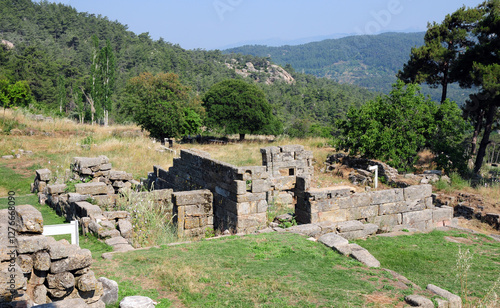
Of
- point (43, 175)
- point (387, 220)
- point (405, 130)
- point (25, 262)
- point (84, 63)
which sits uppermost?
point (84, 63)

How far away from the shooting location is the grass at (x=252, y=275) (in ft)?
18.9

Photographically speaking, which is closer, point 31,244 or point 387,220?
point 31,244

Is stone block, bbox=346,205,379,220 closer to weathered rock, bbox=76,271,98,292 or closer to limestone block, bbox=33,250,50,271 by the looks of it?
weathered rock, bbox=76,271,98,292

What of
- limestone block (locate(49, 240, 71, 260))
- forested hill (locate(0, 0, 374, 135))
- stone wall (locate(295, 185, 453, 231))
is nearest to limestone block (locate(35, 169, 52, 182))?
stone wall (locate(295, 185, 453, 231))

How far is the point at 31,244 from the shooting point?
15.2ft

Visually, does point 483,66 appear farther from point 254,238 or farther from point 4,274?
point 4,274

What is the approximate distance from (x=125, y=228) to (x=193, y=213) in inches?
81.4

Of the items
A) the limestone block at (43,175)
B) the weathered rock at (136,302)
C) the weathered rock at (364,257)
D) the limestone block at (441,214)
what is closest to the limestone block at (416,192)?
the limestone block at (441,214)

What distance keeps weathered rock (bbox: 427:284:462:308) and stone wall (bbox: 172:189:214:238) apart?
20.5ft

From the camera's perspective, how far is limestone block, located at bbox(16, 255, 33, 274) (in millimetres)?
4508

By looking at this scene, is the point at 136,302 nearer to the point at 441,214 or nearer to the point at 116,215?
the point at 116,215

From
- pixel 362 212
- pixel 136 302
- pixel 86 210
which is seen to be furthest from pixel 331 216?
pixel 136 302

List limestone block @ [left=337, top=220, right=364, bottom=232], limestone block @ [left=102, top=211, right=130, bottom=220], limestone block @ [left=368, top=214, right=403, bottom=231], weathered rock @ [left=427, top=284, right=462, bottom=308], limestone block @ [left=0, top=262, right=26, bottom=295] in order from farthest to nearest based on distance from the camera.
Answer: limestone block @ [left=368, top=214, right=403, bottom=231] → limestone block @ [left=102, top=211, right=130, bottom=220] → limestone block @ [left=337, top=220, right=364, bottom=232] → weathered rock @ [left=427, top=284, right=462, bottom=308] → limestone block @ [left=0, top=262, right=26, bottom=295]

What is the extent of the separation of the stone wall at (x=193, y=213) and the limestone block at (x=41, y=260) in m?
5.87
